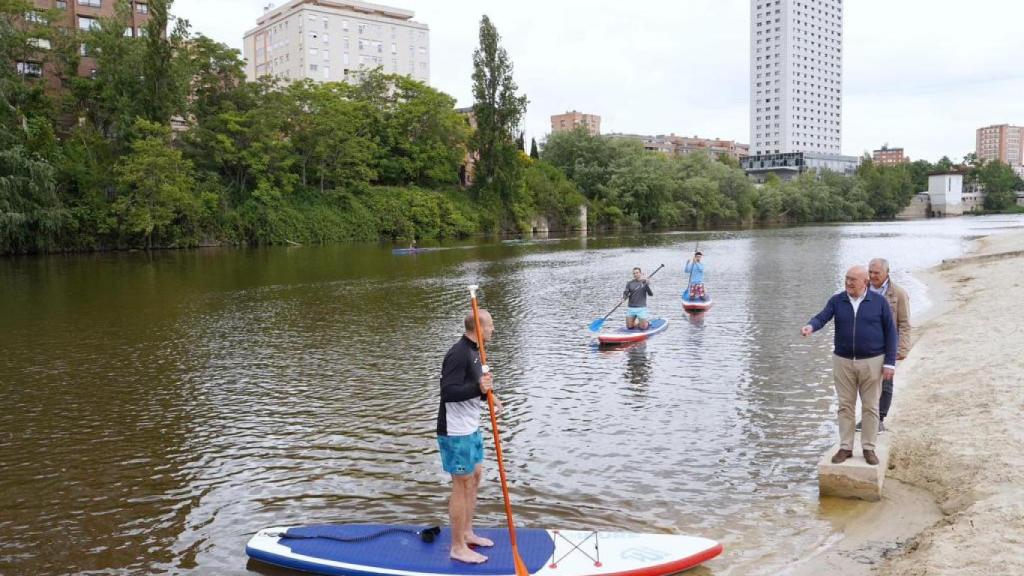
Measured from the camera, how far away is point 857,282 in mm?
8672

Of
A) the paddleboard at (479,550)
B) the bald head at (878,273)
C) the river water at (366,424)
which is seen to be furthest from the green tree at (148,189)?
the bald head at (878,273)

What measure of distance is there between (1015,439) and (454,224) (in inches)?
3243

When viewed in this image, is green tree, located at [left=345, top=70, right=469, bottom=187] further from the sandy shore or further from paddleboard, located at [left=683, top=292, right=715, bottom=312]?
the sandy shore

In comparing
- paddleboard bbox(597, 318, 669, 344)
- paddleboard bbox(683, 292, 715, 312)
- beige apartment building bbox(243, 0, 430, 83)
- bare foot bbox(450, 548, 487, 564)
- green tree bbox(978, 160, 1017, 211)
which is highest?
beige apartment building bbox(243, 0, 430, 83)

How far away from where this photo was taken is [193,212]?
65.3 meters

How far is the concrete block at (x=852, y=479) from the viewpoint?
888 cm

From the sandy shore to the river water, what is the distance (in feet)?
2.46

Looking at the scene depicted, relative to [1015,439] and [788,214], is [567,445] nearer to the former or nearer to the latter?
[1015,439]

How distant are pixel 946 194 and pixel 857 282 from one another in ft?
639

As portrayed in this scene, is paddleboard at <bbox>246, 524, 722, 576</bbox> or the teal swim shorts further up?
the teal swim shorts

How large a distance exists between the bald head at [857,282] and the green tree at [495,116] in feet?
283

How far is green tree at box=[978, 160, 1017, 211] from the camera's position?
590ft

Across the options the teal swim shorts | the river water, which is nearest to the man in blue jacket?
the river water

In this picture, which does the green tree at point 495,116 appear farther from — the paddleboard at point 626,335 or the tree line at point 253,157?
the paddleboard at point 626,335
